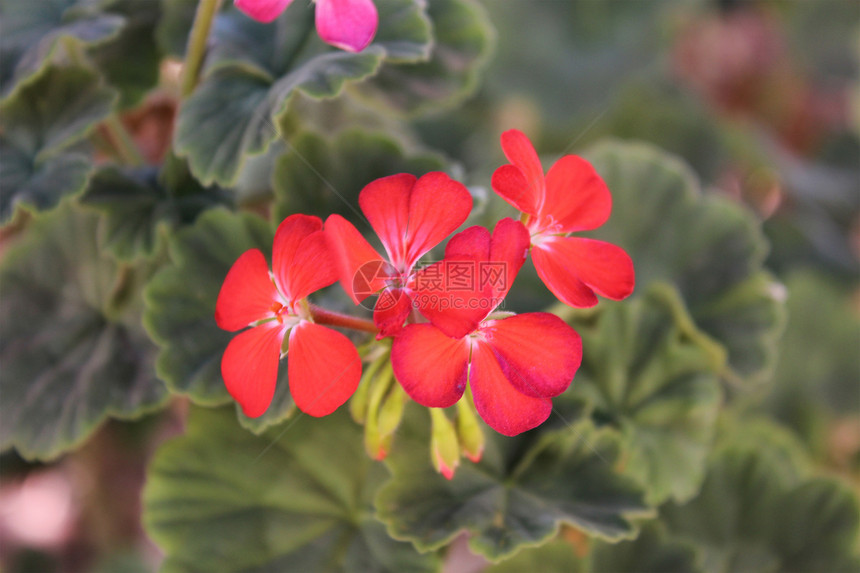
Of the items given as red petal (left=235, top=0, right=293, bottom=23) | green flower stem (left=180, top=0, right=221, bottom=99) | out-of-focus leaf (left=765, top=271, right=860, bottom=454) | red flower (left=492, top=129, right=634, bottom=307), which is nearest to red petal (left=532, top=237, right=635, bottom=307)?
red flower (left=492, top=129, right=634, bottom=307)

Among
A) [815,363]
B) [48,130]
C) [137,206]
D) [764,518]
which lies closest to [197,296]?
[137,206]

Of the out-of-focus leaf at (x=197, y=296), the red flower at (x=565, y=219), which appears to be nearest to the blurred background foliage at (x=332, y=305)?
the out-of-focus leaf at (x=197, y=296)

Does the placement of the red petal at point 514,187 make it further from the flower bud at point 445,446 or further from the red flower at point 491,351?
the flower bud at point 445,446

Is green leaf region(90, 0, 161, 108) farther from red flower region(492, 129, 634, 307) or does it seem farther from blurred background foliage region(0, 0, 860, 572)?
red flower region(492, 129, 634, 307)

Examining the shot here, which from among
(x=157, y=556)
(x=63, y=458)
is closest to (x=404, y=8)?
(x=63, y=458)

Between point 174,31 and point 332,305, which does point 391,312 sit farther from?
point 174,31

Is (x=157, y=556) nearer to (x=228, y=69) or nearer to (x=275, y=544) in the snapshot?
(x=275, y=544)

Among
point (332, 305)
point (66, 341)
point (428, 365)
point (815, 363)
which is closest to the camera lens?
point (428, 365)
